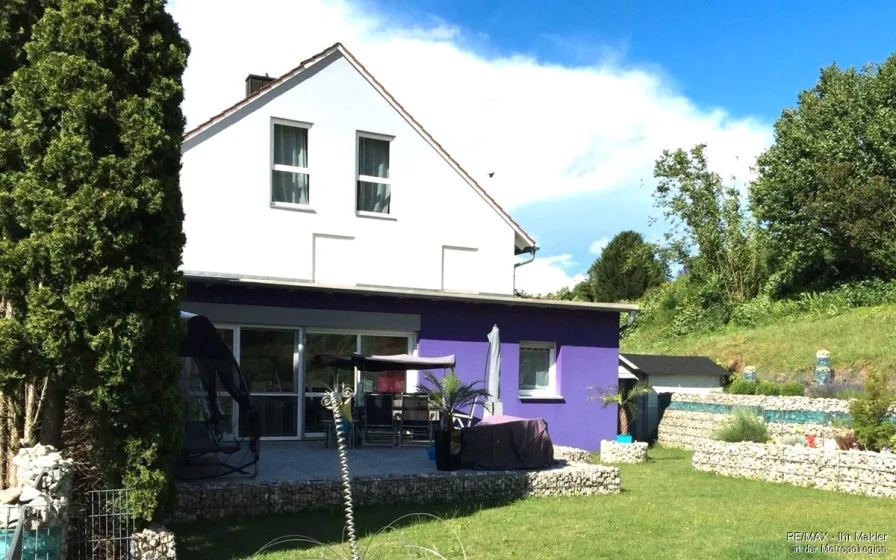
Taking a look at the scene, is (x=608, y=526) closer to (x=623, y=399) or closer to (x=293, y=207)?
(x=623, y=399)

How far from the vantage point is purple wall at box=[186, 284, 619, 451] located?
15094mm

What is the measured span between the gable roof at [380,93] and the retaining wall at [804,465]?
7486 mm

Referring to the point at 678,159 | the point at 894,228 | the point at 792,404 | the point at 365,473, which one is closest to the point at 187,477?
the point at 365,473

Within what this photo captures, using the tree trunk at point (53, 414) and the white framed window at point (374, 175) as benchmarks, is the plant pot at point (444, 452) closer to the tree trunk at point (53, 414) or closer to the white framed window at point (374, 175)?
the tree trunk at point (53, 414)

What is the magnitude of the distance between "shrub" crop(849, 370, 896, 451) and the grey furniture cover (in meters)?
5.60

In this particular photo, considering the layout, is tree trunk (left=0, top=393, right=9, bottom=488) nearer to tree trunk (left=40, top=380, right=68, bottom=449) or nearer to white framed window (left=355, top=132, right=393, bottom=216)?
tree trunk (left=40, top=380, right=68, bottom=449)

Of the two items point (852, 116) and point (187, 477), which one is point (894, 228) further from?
point (187, 477)

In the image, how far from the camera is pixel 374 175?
689 inches

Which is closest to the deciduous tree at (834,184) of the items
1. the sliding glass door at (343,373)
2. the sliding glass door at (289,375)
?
the sliding glass door at (343,373)

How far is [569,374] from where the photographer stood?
55.8ft

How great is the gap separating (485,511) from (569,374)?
776 cm

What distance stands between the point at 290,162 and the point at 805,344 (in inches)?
656

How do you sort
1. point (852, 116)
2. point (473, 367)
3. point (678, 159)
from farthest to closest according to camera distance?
point (678, 159), point (852, 116), point (473, 367)

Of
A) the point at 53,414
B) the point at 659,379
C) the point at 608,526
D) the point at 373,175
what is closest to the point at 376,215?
the point at 373,175
